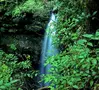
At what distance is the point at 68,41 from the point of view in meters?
3.74

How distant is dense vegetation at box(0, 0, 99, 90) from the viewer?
84.7 inches

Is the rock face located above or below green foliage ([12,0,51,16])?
below

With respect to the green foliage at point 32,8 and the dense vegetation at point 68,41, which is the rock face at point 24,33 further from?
the green foliage at point 32,8

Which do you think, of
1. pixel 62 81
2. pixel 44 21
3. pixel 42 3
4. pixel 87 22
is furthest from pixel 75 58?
pixel 42 3

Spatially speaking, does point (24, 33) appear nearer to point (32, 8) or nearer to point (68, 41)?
point (32, 8)

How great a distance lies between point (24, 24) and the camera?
784 centimetres

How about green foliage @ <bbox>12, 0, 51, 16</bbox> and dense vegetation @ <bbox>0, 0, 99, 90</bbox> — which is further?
green foliage @ <bbox>12, 0, 51, 16</bbox>

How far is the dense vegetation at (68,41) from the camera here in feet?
7.06

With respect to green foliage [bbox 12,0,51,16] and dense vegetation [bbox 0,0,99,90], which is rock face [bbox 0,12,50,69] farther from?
green foliage [bbox 12,0,51,16]

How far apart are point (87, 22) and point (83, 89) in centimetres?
95

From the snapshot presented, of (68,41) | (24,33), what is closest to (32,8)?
(24,33)

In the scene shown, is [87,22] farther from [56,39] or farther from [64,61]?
[56,39]

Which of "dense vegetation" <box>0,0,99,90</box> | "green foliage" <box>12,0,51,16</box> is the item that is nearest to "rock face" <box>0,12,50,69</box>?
"dense vegetation" <box>0,0,99,90</box>

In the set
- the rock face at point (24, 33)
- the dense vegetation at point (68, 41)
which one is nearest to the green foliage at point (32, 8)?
the dense vegetation at point (68, 41)
